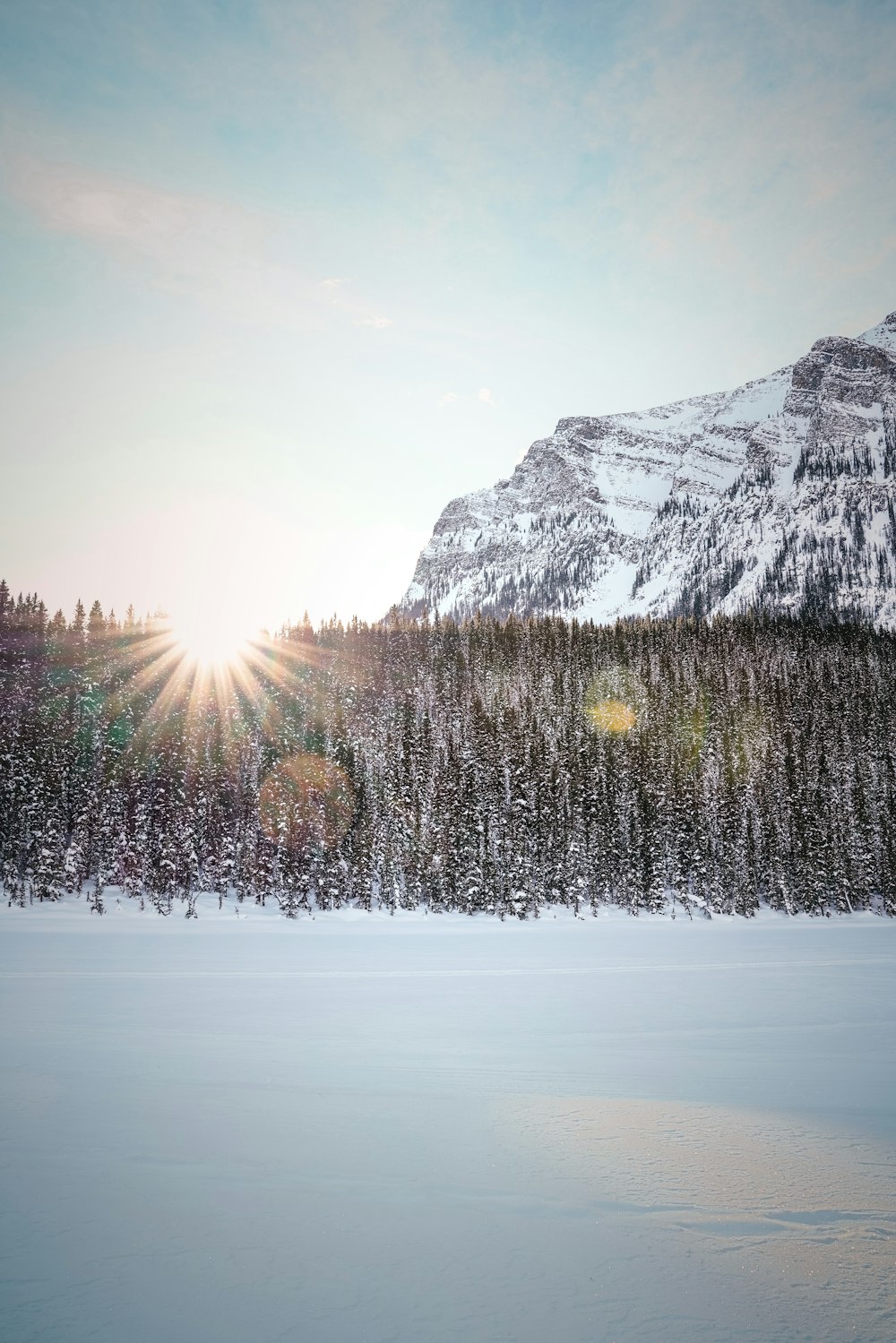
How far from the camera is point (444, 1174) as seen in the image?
6.50m

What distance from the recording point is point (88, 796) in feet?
214

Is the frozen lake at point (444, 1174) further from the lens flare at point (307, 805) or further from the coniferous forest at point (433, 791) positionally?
the lens flare at point (307, 805)

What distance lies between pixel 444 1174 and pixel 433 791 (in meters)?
62.7

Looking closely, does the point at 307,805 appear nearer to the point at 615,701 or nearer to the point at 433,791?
the point at 433,791

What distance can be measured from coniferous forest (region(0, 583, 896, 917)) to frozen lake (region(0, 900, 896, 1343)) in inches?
1711

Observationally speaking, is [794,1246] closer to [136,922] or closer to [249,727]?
[136,922]

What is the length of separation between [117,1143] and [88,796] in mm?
66862

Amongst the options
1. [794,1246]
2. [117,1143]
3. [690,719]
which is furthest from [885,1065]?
[690,719]

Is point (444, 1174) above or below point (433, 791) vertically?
below

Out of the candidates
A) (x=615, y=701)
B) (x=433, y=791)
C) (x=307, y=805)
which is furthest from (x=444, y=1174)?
(x=615, y=701)

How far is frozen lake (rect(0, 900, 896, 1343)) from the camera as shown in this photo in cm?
436

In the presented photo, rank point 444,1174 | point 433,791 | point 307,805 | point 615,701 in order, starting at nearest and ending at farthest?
1. point 444,1174
2. point 307,805
3. point 433,791
4. point 615,701

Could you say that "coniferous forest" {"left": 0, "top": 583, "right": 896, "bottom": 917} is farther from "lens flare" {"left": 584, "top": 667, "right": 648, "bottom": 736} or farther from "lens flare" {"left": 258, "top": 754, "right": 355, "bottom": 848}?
"lens flare" {"left": 584, "top": 667, "right": 648, "bottom": 736}


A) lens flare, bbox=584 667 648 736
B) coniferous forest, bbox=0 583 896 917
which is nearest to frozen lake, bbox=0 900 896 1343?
coniferous forest, bbox=0 583 896 917
